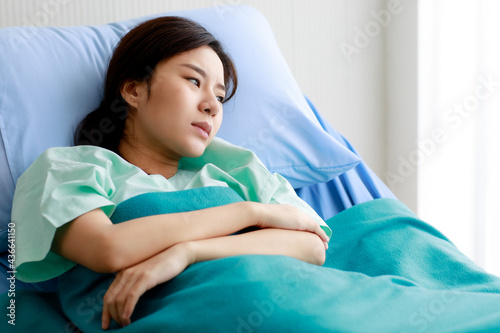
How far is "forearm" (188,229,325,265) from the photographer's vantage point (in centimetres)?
88

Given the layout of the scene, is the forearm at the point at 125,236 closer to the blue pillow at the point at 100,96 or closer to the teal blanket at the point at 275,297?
the teal blanket at the point at 275,297

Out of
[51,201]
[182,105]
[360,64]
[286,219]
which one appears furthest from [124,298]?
[360,64]

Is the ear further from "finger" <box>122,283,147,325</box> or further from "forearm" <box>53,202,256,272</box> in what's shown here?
"finger" <box>122,283,147,325</box>

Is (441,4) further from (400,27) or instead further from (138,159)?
(138,159)

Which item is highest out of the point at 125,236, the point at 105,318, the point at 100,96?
the point at 100,96

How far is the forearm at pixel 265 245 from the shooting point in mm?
882

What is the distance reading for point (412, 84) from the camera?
2.09m

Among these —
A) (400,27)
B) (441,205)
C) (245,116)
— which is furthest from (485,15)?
(245,116)

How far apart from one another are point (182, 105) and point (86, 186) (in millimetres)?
278

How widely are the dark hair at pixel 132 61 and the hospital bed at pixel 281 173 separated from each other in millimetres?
43

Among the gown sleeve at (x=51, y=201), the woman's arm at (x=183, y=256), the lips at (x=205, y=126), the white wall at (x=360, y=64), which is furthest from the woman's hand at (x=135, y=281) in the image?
the white wall at (x=360, y=64)

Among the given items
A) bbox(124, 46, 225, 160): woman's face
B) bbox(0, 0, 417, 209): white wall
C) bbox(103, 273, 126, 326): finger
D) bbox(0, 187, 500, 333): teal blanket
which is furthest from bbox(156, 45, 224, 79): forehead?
bbox(0, 0, 417, 209): white wall

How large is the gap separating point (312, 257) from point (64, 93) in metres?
0.64

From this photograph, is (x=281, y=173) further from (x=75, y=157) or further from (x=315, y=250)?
(x=75, y=157)
